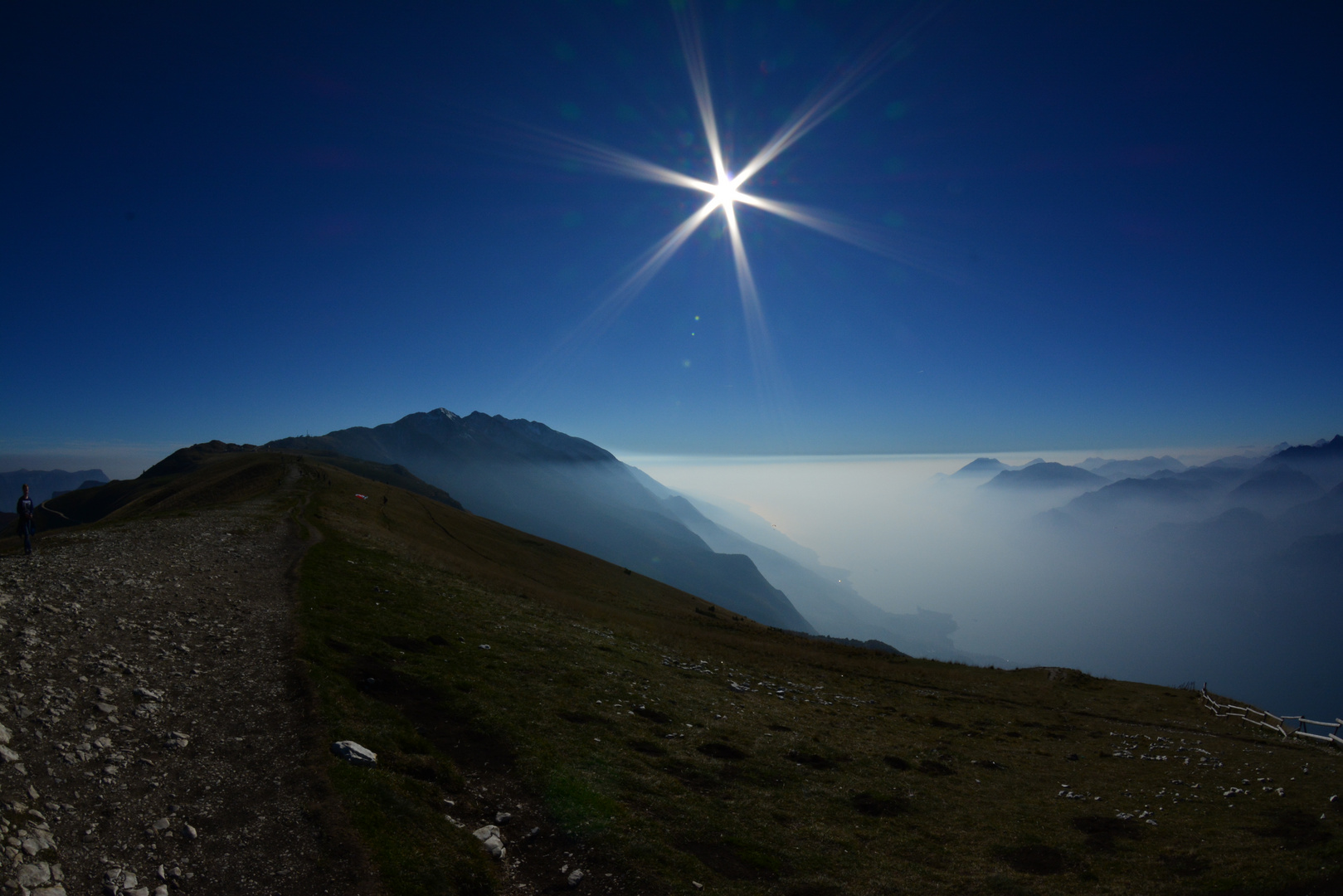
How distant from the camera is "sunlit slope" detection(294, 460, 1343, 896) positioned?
39.3 feet

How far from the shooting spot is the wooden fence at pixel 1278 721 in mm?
25359

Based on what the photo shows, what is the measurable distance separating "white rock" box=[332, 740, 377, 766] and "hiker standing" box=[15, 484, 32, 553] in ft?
90.5

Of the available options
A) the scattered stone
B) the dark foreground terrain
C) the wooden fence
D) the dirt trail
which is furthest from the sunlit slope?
the wooden fence

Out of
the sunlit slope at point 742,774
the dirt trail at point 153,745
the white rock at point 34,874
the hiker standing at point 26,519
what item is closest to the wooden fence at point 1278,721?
the sunlit slope at point 742,774

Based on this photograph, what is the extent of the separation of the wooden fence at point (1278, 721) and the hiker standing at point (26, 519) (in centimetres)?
6030

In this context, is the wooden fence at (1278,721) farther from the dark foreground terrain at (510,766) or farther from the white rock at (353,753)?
the white rock at (353,753)

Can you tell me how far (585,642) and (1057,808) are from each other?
75.3 feet

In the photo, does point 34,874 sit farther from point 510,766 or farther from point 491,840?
point 510,766

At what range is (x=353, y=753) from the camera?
42.8 ft

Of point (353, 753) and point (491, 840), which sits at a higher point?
point (353, 753)

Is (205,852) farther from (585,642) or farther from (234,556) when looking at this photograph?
(234,556)

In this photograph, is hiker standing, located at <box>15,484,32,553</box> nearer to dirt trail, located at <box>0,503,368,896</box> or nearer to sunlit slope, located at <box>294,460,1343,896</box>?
dirt trail, located at <box>0,503,368,896</box>

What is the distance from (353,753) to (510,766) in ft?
13.9

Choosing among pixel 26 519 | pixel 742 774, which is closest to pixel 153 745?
pixel 742 774
